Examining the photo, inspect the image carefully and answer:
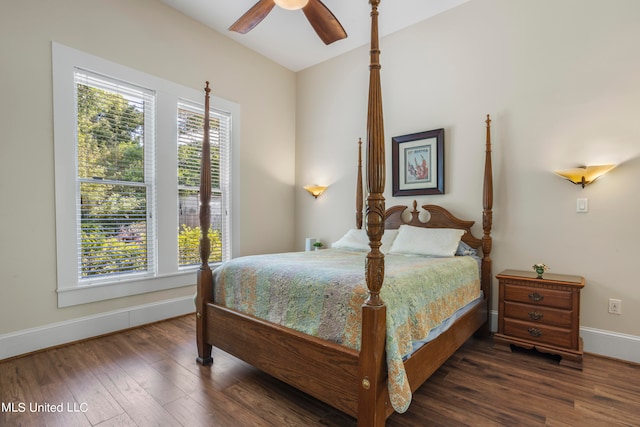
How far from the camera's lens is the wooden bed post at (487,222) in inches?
115

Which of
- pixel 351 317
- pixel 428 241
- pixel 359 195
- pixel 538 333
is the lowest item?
pixel 538 333

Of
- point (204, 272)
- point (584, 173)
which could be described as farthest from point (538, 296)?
point (204, 272)

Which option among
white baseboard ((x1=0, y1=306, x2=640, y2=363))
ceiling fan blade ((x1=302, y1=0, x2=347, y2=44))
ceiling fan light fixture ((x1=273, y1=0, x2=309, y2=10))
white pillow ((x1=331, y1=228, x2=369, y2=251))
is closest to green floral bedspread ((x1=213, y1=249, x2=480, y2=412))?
white pillow ((x1=331, y1=228, x2=369, y2=251))

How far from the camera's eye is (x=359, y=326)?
4.99 feet

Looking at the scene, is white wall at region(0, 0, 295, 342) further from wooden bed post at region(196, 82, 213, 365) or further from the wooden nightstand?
the wooden nightstand

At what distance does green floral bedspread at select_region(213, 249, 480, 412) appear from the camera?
5.01ft

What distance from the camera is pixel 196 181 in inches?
143

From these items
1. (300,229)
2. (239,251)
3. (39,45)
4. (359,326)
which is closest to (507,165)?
(359,326)

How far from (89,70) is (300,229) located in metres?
3.05

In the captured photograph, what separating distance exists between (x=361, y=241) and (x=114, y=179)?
2.56 meters

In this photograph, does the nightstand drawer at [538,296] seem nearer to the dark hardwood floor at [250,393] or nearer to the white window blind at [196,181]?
the dark hardwood floor at [250,393]

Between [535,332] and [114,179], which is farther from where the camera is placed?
[114,179]

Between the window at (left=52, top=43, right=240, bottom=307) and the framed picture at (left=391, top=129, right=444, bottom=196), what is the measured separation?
225 centimetres

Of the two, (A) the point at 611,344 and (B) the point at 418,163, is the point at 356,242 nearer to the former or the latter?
(B) the point at 418,163
